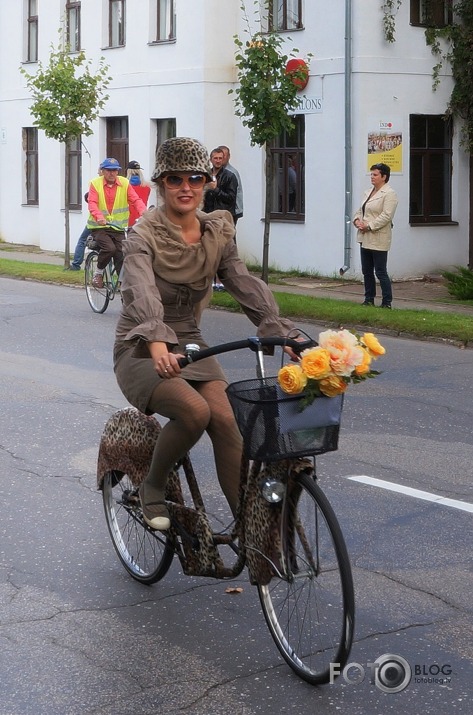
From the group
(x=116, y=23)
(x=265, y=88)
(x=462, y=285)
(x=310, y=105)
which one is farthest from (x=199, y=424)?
(x=116, y=23)

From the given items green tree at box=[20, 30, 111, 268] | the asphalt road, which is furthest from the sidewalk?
the asphalt road

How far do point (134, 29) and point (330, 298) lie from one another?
10.8 meters

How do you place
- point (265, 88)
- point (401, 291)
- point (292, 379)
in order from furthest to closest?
1. point (401, 291)
2. point (265, 88)
3. point (292, 379)

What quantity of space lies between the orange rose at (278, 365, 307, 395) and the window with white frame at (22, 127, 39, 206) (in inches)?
1105

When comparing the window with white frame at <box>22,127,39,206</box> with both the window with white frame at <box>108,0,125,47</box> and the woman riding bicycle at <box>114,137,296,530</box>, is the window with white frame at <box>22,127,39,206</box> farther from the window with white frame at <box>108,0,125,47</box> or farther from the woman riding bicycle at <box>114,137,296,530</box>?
the woman riding bicycle at <box>114,137,296,530</box>

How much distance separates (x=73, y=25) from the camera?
29.5 meters

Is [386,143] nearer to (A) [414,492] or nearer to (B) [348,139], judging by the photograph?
(B) [348,139]

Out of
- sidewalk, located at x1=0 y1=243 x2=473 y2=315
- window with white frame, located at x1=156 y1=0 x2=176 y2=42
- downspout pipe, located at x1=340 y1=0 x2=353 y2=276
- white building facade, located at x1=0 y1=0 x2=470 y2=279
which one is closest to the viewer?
sidewalk, located at x1=0 y1=243 x2=473 y2=315

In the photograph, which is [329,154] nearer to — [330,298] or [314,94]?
[314,94]

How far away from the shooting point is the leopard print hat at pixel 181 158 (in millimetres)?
5359

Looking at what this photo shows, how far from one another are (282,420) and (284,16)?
2002cm

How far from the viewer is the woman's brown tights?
17.0ft

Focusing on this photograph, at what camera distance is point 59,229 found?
30.2 m

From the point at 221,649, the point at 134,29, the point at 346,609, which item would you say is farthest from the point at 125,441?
the point at 134,29
